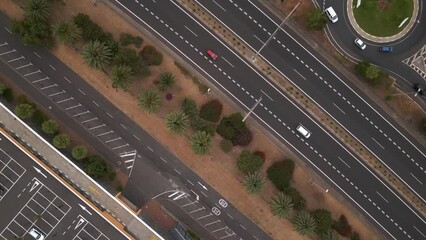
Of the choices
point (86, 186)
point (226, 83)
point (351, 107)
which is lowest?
point (86, 186)

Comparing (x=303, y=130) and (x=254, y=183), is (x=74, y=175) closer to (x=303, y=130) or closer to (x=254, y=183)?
(x=254, y=183)

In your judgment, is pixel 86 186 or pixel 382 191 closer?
pixel 86 186

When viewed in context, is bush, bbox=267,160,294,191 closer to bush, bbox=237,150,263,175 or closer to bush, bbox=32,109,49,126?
bush, bbox=237,150,263,175

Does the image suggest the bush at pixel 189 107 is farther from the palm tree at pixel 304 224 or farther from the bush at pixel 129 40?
the palm tree at pixel 304 224

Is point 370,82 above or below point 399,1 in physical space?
below

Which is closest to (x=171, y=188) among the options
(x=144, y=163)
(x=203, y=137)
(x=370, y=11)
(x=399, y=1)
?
(x=144, y=163)

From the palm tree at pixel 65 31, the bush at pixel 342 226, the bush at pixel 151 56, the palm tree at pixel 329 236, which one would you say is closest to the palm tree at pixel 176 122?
the bush at pixel 151 56

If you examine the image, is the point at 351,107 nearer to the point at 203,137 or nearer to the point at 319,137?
the point at 319,137
